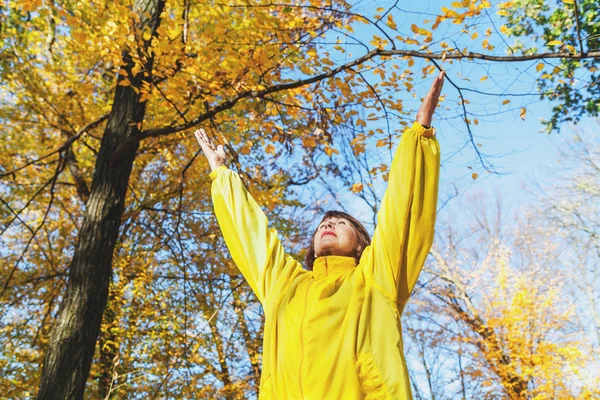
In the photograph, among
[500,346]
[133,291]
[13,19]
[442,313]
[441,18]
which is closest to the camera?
[441,18]

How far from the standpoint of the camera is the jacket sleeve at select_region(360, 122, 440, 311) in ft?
5.24

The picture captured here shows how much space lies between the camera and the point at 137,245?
9.03m

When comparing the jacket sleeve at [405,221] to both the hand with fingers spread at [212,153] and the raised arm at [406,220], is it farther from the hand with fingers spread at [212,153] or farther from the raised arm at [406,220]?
the hand with fingers spread at [212,153]

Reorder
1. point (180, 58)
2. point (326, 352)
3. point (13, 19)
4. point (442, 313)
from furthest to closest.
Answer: point (442, 313) < point (13, 19) < point (180, 58) < point (326, 352)

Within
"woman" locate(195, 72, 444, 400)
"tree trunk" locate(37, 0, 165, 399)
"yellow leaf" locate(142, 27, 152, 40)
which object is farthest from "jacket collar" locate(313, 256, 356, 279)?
"yellow leaf" locate(142, 27, 152, 40)

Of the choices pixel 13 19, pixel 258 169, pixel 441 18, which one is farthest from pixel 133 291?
pixel 441 18

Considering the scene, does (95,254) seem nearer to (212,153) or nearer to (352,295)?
(212,153)

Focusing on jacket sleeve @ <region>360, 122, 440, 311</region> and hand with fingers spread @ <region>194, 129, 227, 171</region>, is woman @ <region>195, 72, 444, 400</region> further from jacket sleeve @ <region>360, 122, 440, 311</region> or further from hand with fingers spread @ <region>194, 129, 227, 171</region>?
hand with fingers spread @ <region>194, 129, 227, 171</region>

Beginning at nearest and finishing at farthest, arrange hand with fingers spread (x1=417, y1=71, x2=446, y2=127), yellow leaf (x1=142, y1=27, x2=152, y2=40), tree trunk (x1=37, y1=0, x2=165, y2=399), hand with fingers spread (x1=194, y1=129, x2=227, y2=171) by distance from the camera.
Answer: hand with fingers spread (x1=417, y1=71, x2=446, y2=127) < hand with fingers spread (x1=194, y1=129, x2=227, y2=171) < tree trunk (x1=37, y1=0, x2=165, y2=399) < yellow leaf (x1=142, y1=27, x2=152, y2=40)

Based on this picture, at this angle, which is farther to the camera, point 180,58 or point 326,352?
point 180,58

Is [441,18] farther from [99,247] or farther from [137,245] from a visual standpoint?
Answer: [137,245]

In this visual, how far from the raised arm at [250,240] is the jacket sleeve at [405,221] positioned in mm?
370

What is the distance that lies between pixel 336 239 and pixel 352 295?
0.30 metres

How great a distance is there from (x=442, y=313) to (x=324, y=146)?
34.3ft
